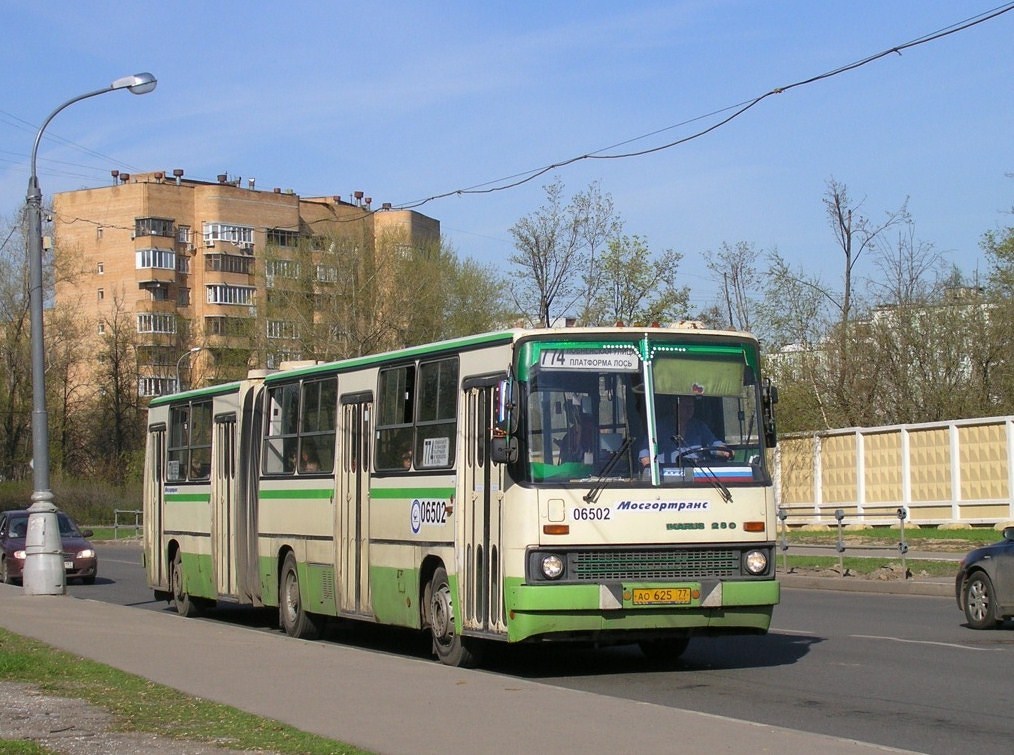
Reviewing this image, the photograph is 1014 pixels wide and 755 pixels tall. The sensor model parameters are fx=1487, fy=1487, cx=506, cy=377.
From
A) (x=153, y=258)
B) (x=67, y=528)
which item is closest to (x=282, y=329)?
(x=67, y=528)

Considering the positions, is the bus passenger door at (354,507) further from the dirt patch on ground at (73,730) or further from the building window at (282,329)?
the building window at (282,329)

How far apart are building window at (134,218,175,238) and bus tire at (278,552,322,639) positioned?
85478mm

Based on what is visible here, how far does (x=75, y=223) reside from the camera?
103062 mm

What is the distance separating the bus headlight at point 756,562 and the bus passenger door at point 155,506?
41.9ft

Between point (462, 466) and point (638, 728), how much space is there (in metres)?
5.01

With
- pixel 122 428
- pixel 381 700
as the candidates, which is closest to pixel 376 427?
pixel 381 700

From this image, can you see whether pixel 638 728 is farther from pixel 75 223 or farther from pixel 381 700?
pixel 75 223

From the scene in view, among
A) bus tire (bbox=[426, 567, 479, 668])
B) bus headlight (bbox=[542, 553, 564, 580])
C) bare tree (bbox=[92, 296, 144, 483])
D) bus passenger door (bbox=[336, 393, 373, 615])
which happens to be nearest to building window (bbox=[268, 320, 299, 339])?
bare tree (bbox=[92, 296, 144, 483])

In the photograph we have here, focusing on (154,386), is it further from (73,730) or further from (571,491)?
(73,730)

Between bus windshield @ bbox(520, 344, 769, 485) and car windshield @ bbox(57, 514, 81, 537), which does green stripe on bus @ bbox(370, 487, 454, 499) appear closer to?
bus windshield @ bbox(520, 344, 769, 485)

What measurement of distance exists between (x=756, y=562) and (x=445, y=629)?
312 cm

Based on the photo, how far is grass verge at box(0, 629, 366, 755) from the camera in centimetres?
899

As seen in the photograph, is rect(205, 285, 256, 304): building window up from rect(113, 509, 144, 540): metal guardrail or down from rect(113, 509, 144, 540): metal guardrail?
up

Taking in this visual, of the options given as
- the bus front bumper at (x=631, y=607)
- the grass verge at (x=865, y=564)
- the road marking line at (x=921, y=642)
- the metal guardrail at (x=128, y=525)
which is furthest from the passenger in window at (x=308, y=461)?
the metal guardrail at (x=128, y=525)
